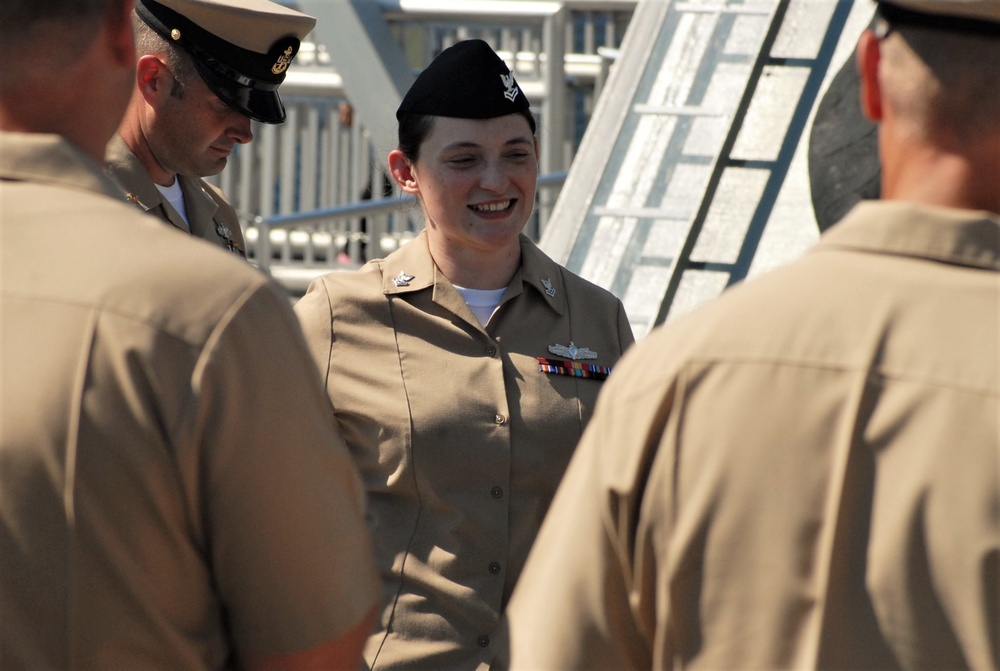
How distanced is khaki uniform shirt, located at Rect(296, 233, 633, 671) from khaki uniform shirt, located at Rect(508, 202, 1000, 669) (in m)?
0.98

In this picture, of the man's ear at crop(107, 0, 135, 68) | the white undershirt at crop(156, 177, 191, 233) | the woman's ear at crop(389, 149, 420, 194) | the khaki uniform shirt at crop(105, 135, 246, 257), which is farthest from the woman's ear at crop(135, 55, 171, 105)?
the man's ear at crop(107, 0, 135, 68)

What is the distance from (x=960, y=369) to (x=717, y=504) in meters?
0.27

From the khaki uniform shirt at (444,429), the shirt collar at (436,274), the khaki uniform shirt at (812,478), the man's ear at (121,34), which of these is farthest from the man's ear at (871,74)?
the shirt collar at (436,274)

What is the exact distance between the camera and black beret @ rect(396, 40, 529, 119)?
111 inches

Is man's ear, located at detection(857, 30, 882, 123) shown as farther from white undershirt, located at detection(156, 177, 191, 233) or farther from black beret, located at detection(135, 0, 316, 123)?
white undershirt, located at detection(156, 177, 191, 233)

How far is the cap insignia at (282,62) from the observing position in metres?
3.26

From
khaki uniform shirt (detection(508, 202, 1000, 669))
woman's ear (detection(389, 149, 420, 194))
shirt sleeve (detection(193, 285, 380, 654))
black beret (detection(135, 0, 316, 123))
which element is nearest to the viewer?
khaki uniform shirt (detection(508, 202, 1000, 669))

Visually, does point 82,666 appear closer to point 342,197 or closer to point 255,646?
point 255,646

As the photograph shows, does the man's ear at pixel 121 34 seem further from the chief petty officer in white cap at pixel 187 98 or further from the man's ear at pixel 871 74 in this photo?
the chief petty officer in white cap at pixel 187 98

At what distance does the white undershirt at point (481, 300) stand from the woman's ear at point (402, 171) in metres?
0.28

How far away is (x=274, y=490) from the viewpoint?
1.53 m

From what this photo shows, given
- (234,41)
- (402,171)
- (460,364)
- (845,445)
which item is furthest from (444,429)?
(845,445)

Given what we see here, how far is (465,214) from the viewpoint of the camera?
2.81m

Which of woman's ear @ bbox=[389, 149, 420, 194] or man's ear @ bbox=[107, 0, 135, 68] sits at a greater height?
man's ear @ bbox=[107, 0, 135, 68]
